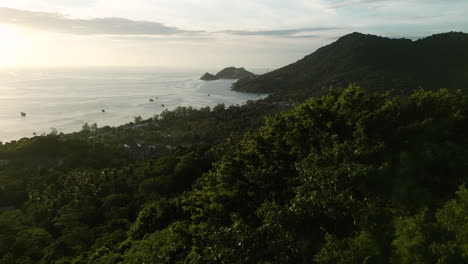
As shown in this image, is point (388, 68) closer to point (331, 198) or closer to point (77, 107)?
point (77, 107)

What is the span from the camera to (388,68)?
15362 cm

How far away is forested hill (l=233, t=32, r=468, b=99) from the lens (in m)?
127

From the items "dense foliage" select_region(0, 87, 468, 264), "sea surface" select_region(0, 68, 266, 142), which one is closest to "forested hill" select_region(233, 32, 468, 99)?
"sea surface" select_region(0, 68, 266, 142)

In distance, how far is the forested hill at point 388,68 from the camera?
418ft

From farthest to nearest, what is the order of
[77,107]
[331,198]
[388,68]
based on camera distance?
[388,68] < [77,107] < [331,198]

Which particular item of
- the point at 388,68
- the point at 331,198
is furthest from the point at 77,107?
the point at 331,198

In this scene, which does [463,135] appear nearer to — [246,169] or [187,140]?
[246,169]

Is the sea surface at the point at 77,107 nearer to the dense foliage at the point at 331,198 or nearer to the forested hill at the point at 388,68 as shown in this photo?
the forested hill at the point at 388,68

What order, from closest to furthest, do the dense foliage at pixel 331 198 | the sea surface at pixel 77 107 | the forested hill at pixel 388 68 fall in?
the dense foliage at pixel 331 198, the sea surface at pixel 77 107, the forested hill at pixel 388 68

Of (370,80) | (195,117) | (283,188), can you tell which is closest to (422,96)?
(283,188)

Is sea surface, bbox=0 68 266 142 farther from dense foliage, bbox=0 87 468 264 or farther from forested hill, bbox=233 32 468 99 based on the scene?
dense foliage, bbox=0 87 468 264

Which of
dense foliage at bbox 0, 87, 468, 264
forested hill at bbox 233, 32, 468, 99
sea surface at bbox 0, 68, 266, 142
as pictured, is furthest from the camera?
forested hill at bbox 233, 32, 468, 99

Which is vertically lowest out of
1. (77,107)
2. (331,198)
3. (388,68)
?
(77,107)

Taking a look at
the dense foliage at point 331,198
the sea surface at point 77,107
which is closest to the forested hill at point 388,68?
the sea surface at point 77,107
